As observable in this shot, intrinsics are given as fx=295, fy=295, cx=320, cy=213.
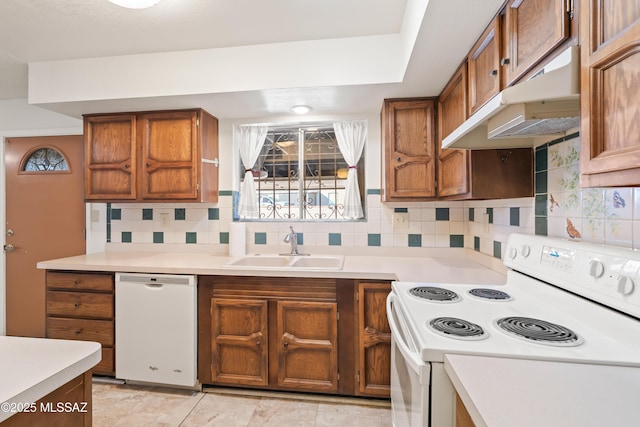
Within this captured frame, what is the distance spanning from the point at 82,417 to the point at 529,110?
59.7 inches

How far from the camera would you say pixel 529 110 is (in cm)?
89

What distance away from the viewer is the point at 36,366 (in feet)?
2.27

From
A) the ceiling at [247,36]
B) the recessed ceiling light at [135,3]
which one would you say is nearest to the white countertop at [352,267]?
the ceiling at [247,36]

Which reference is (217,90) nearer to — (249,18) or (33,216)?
(249,18)

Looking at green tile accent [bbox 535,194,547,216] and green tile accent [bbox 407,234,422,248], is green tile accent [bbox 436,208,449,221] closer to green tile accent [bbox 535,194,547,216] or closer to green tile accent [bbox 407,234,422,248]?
green tile accent [bbox 407,234,422,248]

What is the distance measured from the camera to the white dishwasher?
1928 millimetres

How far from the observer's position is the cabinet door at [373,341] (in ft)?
5.94

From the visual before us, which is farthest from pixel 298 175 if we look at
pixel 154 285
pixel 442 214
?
pixel 154 285

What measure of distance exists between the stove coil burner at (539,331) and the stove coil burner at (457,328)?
0.10 meters

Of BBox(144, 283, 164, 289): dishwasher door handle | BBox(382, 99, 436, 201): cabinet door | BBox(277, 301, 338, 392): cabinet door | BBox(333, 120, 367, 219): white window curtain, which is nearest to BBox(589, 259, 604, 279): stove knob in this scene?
BBox(382, 99, 436, 201): cabinet door

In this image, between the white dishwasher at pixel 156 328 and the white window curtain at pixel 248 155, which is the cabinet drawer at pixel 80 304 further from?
the white window curtain at pixel 248 155

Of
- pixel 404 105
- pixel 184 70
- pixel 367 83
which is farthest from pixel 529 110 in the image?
pixel 184 70

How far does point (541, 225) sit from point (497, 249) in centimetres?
42

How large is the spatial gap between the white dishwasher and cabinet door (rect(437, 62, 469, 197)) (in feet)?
5.69
